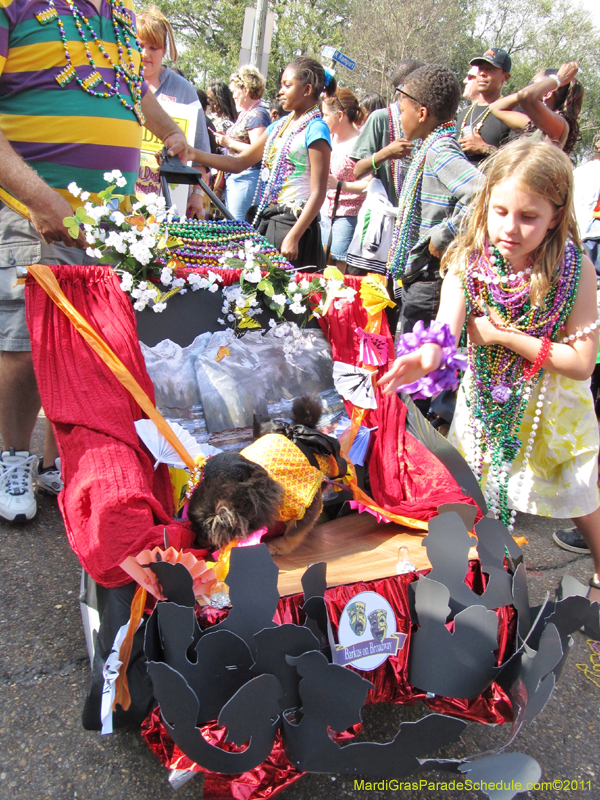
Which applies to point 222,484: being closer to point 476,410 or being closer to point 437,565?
point 437,565

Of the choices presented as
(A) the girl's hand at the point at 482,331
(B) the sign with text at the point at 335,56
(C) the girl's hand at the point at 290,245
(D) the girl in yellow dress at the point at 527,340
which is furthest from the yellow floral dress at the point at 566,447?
(B) the sign with text at the point at 335,56

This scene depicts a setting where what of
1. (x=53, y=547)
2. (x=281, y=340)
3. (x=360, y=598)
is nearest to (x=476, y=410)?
(x=281, y=340)

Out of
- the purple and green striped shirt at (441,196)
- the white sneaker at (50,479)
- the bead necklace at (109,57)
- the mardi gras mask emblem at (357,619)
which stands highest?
the bead necklace at (109,57)

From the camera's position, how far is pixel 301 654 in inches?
48.6

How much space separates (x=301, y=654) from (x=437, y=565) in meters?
0.48

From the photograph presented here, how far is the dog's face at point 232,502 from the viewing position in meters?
1.53

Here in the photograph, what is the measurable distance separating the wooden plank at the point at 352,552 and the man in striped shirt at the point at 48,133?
1129 mm

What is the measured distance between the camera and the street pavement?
135 centimetres

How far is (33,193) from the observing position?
68.7 inches

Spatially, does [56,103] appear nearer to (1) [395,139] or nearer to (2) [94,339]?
(2) [94,339]

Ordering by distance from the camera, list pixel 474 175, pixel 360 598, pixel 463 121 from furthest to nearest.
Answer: pixel 463 121 → pixel 474 175 → pixel 360 598

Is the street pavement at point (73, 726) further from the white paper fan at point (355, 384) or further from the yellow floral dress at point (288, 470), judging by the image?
the white paper fan at point (355, 384)

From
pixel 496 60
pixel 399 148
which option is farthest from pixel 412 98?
pixel 496 60

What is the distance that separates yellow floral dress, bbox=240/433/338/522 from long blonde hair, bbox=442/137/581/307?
946 mm
